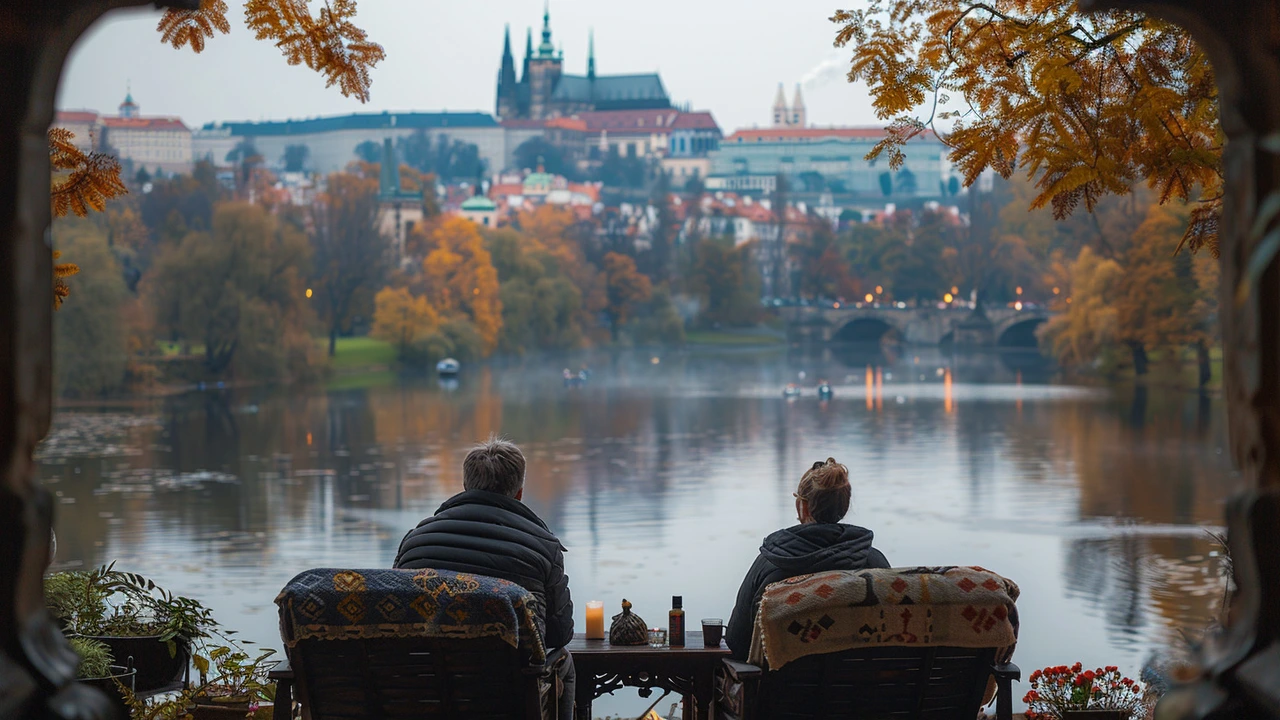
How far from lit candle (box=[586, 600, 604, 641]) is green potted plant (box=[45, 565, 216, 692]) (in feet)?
3.12

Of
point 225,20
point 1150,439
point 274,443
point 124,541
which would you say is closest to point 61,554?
point 124,541

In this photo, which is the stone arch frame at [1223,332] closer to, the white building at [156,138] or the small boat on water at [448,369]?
the small boat on water at [448,369]

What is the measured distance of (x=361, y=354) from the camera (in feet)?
128

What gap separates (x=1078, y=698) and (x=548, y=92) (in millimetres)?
119733

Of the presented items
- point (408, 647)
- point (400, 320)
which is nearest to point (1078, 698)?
point (408, 647)

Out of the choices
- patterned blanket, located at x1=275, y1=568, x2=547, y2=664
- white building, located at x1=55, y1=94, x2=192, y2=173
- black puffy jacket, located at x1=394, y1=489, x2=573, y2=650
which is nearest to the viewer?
patterned blanket, located at x1=275, y1=568, x2=547, y2=664

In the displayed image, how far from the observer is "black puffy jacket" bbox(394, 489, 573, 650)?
306 cm

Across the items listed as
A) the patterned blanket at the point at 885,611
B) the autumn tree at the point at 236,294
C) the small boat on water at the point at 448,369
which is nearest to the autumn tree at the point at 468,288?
the small boat on water at the point at 448,369

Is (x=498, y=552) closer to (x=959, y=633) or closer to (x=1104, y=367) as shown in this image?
(x=959, y=633)

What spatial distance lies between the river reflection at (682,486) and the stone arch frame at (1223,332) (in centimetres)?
422

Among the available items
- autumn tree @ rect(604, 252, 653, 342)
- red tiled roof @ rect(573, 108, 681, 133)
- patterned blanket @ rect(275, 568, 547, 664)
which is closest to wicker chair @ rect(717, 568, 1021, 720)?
patterned blanket @ rect(275, 568, 547, 664)

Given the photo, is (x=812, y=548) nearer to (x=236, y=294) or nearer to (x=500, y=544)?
(x=500, y=544)

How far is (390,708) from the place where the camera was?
2.80 m

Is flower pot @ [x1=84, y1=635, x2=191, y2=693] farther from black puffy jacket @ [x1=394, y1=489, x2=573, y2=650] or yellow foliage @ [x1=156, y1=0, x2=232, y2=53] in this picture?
yellow foliage @ [x1=156, y1=0, x2=232, y2=53]
